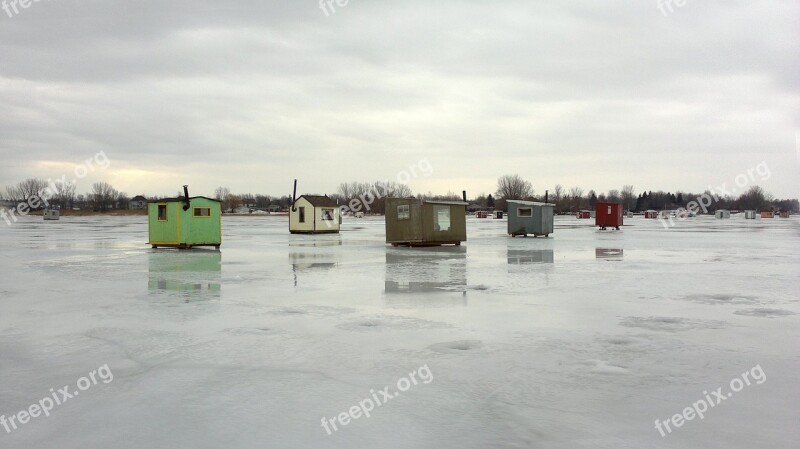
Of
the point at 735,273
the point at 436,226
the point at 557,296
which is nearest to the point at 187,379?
the point at 557,296

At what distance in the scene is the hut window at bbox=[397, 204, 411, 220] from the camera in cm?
3069

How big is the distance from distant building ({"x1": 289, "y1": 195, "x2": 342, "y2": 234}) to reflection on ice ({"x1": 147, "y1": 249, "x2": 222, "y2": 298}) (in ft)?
74.3

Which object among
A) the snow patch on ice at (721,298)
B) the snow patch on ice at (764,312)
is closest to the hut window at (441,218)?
the snow patch on ice at (721,298)

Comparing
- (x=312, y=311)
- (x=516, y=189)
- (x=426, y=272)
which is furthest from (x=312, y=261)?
(x=516, y=189)

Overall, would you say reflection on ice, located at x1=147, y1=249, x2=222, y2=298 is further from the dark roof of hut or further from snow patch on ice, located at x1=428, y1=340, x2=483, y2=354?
the dark roof of hut

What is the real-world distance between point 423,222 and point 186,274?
15433 millimetres

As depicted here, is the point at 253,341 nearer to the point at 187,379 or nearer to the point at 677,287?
the point at 187,379

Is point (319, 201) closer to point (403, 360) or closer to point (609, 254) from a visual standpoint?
point (609, 254)

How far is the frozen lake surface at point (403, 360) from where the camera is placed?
5047 millimetres

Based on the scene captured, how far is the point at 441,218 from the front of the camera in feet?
104

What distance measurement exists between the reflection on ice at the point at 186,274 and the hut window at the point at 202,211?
14.7ft

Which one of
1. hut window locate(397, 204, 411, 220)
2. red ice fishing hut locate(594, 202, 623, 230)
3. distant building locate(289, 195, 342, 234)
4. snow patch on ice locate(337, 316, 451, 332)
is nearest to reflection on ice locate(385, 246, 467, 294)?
snow patch on ice locate(337, 316, 451, 332)

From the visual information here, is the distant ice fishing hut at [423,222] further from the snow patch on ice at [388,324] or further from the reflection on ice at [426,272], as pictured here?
the snow patch on ice at [388,324]

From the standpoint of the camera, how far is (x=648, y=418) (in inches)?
208
